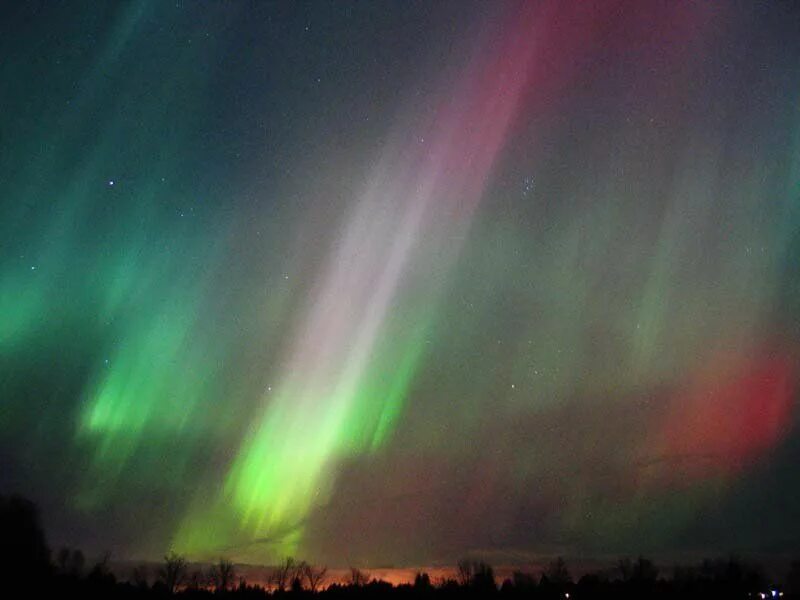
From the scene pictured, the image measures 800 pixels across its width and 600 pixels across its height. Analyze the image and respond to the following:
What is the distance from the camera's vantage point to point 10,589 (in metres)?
64.7

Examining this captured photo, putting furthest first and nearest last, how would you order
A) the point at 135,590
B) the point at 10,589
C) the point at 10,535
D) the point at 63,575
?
the point at 135,590 → the point at 63,575 → the point at 10,535 → the point at 10,589

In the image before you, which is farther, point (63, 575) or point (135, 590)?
point (135, 590)

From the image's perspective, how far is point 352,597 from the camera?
9062 centimetres

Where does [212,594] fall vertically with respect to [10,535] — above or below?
below

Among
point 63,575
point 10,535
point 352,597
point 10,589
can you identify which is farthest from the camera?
point 352,597

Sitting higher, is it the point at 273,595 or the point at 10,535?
the point at 10,535

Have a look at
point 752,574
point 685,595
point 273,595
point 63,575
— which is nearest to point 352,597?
point 273,595

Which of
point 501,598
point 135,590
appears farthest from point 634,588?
point 135,590

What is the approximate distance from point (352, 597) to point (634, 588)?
32433 mm

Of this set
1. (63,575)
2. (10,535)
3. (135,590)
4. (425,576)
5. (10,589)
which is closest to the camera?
(10,589)

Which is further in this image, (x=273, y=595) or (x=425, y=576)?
(x=425, y=576)

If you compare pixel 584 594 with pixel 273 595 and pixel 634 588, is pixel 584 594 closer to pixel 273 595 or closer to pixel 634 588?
pixel 634 588

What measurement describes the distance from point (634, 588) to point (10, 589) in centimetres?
6562

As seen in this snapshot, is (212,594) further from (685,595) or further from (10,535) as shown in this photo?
(685,595)
